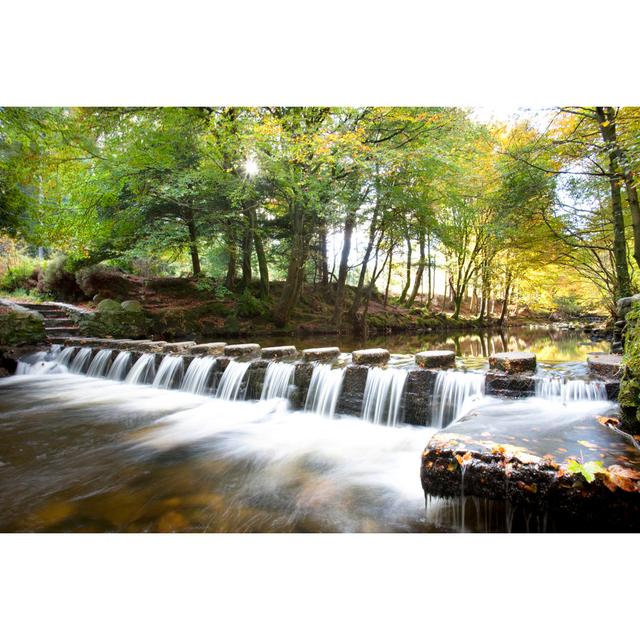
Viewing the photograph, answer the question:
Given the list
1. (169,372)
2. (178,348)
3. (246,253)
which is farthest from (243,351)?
(246,253)

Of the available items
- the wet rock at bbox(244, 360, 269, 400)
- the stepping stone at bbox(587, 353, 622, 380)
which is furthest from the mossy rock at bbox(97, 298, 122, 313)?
the stepping stone at bbox(587, 353, 622, 380)

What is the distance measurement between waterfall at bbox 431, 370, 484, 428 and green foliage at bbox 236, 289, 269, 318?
11.0 meters

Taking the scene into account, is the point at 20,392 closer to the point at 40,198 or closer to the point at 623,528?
the point at 40,198

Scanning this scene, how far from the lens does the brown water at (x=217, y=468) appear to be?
9.05 ft

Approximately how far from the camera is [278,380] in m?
5.82

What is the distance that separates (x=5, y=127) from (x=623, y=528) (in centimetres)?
879

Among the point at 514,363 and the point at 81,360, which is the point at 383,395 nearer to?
the point at 514,363

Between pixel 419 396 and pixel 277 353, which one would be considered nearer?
pixel 419 396

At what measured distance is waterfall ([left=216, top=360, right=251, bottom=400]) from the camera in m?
6.16

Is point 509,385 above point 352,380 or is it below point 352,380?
above

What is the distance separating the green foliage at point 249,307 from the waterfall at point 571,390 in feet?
39.1

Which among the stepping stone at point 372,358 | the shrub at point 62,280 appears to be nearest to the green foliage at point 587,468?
the stepping stone at point 372,358

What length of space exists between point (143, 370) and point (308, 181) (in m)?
6.45

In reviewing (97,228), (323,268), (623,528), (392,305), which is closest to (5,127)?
(97,228)
